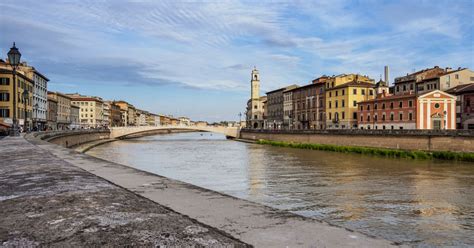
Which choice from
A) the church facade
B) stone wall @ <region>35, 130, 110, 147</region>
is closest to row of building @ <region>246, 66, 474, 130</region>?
the church facade

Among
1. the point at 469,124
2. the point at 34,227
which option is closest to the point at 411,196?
the point at 34,227

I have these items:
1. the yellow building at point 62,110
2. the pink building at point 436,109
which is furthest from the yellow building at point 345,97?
the yellow building at point 62,110

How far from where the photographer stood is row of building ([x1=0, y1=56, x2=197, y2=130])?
209 feet

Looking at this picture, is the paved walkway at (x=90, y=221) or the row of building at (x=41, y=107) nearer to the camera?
the paved walkway at (x=90, y=221)

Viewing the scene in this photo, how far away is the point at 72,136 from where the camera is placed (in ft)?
185

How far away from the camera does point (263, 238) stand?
14.7 ft

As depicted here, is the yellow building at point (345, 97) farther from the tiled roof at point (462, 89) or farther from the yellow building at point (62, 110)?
the yellow building at point (62, 110)

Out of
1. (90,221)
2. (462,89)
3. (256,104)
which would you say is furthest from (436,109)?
(256,104)

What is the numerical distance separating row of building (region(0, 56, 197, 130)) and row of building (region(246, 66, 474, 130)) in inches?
1953

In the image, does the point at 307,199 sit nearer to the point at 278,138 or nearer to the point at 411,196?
the point at 411,196

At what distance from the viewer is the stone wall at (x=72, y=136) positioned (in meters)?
40.7

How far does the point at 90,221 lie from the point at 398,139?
49907 millimetres

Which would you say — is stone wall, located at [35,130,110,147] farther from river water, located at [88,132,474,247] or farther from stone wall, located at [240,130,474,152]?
stone wall, located at [240,130,474,152]

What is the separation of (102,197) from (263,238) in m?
3.19
